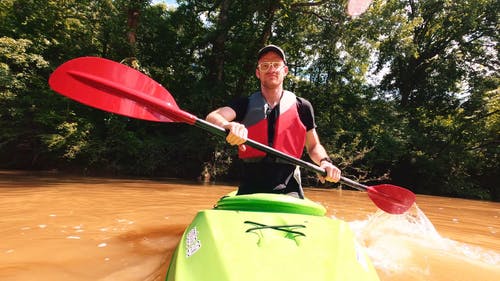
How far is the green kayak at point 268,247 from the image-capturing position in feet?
3.53

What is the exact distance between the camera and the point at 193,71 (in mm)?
12906

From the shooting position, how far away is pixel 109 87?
7.85 feet

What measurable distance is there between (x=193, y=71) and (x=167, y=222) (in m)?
10.4

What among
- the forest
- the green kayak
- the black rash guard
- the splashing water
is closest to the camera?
the green kayak

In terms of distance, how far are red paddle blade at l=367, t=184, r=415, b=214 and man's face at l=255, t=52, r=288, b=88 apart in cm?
146

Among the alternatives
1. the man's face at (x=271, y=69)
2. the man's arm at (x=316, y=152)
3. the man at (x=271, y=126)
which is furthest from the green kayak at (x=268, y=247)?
the man's face at (x=271, y=69)

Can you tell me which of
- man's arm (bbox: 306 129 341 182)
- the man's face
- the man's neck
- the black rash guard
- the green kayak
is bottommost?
the green kayak

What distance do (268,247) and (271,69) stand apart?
1.47 meters

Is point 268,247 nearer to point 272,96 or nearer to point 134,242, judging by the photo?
point 272,96

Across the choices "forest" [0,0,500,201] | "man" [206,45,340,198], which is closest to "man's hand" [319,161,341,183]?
"man" [206,45,340,198]

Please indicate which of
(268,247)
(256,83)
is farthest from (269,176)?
(256,83)

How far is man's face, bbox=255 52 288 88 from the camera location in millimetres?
2318

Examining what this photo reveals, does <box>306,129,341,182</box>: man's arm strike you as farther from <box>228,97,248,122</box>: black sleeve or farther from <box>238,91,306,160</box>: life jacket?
<box>228,97,248,122</box>: black sleeve

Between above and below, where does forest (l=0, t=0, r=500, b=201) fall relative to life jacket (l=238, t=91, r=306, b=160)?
above
